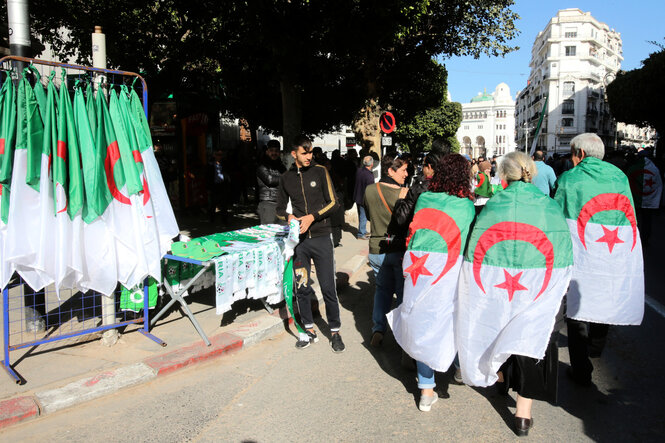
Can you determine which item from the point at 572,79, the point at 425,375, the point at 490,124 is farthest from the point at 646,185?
the point at 490,124

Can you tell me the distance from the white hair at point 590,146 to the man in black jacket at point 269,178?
12.8 ft

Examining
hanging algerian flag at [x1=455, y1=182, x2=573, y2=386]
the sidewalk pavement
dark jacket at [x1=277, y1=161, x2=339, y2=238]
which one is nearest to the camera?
hanging algerian flag at [x1=455, y1=182, x2=573, y2=386]

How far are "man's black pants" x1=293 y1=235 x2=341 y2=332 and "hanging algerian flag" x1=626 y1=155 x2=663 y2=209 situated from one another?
22.0ft

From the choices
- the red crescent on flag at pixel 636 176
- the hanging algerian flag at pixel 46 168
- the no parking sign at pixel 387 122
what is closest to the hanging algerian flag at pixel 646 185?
the red crescent on flag at pixel 636 176

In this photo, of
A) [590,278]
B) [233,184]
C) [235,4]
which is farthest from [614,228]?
[233,184]

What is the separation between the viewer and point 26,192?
3957 millimetres

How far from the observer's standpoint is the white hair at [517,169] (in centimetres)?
336

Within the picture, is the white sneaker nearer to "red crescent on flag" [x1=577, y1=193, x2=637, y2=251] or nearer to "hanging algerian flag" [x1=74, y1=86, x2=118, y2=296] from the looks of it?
"red crescent on flag" [x1=577, y1=193, x2=637, y2=251]

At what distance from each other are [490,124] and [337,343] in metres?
145

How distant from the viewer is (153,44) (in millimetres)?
14445

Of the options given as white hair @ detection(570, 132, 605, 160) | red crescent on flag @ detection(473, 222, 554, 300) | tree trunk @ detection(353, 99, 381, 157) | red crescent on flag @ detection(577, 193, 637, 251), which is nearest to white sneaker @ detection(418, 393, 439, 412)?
red crescent on flag @ detection(473, 222, 554, 300)

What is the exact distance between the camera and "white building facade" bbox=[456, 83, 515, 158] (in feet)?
456

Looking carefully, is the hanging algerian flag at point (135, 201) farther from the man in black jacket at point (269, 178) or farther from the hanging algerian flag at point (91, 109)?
the man in black jacket at point (269, 178)

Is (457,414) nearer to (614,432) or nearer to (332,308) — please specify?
(614,432)
